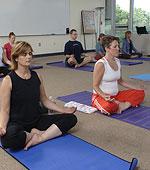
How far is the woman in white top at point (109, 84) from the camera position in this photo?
3.28 meters

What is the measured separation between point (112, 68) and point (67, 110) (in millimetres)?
924

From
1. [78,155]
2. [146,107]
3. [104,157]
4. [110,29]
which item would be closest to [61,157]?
[78,155]

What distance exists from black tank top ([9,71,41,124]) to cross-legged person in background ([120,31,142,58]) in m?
6.07

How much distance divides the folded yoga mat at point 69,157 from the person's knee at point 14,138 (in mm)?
70

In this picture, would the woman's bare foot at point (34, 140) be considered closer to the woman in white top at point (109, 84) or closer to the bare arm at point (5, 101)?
the bare arm at point (5, 101)

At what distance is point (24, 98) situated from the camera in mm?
2482

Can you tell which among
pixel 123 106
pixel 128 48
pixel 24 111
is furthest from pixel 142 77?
pixel 24 111

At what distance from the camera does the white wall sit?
8.85m

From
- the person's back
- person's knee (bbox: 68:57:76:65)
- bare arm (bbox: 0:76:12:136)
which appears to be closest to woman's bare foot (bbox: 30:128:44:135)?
bare arm (bbox: 0:76:12:136)

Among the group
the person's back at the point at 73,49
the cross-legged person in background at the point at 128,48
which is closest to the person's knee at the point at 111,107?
the person's back at the point at 73,49

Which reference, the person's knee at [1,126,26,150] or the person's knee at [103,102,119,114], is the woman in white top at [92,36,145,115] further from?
the person's knee at [1,126,26,150]

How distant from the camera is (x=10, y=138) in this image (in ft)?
7.69

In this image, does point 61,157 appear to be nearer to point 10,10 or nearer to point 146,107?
point 146,107

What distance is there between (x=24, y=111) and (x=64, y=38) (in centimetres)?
731
